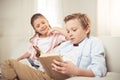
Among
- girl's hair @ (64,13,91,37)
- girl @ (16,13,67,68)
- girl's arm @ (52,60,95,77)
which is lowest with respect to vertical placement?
girl's arm @ (52,60,95,77)

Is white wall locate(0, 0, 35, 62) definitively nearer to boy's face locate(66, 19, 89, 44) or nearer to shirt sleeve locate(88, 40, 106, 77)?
boy's face locate(66, 19, 89, 44)

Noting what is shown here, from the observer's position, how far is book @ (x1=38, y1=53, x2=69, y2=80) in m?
1.08

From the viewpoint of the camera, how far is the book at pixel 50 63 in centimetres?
108

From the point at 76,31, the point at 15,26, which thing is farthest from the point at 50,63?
the point at 15,26

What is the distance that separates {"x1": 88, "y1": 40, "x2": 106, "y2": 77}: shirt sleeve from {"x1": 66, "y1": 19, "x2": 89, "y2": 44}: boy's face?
8 centimetres

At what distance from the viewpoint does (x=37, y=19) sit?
4.35 ft

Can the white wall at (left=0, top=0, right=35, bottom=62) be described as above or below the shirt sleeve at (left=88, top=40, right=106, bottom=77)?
above

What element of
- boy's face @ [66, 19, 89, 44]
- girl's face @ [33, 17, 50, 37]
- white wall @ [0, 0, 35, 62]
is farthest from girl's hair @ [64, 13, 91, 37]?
white wall @ [0, 0, 35, 62]

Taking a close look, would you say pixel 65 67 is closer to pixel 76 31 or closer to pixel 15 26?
pixel 76 31

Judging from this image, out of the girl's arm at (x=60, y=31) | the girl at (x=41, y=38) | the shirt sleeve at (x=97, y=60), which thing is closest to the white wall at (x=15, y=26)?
the girl at (x=41, y=38)

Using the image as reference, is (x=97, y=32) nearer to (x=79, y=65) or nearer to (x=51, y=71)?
(x=79, y=65)

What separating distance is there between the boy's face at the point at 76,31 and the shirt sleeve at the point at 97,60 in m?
0.08

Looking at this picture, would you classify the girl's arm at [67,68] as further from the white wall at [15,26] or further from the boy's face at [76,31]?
the white wall at [15,26]

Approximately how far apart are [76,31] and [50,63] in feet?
0.76
